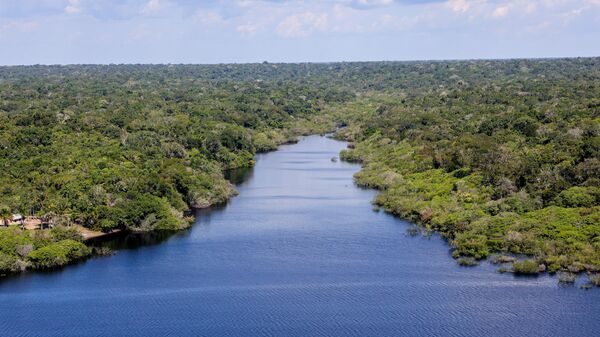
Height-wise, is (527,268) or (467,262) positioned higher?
(527,268)

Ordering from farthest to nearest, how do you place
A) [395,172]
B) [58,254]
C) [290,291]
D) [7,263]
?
[395,172], [58,254], [7,263], [290,291]

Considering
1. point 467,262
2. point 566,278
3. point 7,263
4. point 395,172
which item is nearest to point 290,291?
point 467,262

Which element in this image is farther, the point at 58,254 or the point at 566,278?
the point at 58,254

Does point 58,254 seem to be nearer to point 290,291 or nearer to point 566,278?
point 290,291

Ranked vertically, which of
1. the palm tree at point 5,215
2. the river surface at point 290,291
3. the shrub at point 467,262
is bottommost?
the river surface at point 290,291

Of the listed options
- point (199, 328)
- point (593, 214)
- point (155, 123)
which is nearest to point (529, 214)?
point (593, 214)

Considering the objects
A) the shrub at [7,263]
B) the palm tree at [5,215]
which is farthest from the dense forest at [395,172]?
the palm tree at [5,215]

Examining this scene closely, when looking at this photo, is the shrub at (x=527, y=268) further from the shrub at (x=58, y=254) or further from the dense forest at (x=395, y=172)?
the shrub at (x=58, y=254)

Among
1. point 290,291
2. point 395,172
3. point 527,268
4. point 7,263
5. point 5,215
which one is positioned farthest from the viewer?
point 395,172

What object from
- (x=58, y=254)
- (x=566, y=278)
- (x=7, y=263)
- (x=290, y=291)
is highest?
(x=566, y=278)
